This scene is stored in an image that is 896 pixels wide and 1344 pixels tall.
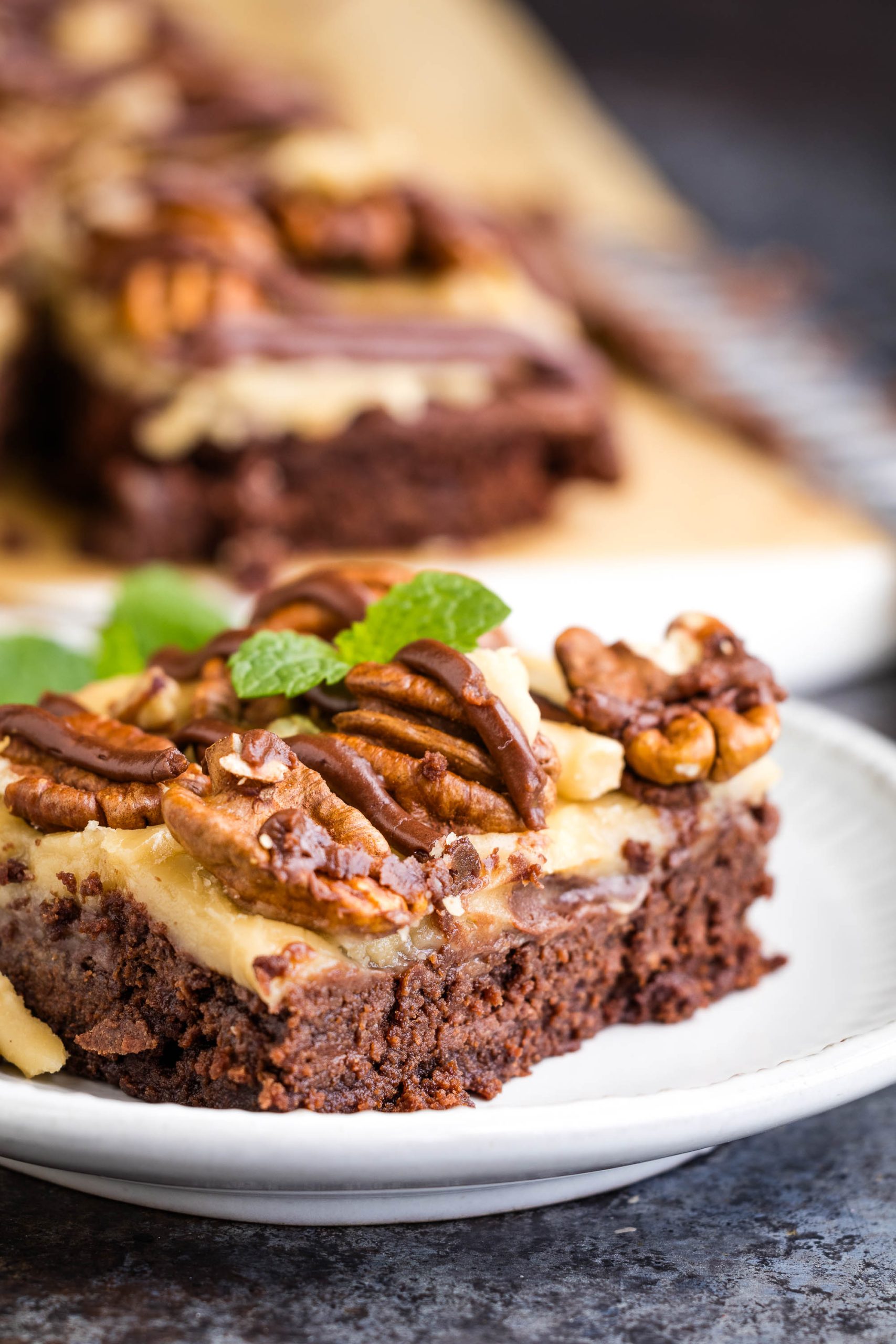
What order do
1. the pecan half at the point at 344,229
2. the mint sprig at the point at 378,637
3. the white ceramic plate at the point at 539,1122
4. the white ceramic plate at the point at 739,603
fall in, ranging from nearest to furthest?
the white ceramic plate at the point at 539,1122 → the mint sprig at the point at 378,637 → the white ceramic plate at the point at 739,603 → the pecan half at the point at 344,229

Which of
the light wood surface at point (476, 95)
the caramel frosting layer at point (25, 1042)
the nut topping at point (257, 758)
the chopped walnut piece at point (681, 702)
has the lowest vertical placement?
the light wood surface at point (476, 95)

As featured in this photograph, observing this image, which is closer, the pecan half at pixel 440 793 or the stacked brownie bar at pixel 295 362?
the pecan half at pixel 440 793

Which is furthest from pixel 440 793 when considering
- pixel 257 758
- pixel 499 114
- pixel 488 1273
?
pixel 499 114

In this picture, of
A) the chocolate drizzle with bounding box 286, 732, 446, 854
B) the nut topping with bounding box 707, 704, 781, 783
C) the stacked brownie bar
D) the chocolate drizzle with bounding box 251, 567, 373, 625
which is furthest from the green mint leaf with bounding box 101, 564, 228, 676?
the stacked brownie bar

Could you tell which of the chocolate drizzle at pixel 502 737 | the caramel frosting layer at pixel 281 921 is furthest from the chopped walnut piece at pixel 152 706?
the chocolate drizzle at pixel 502 737

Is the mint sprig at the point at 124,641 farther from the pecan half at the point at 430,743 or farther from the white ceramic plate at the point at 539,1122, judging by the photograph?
the white ceramic plate at the point at 539,1122

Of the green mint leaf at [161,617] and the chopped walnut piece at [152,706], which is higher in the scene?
the chopped walnut piece at [152,706]

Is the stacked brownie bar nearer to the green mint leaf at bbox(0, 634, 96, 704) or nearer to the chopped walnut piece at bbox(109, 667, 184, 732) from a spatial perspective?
the green mint leaf at bbox(0, 634, 96, 704)
